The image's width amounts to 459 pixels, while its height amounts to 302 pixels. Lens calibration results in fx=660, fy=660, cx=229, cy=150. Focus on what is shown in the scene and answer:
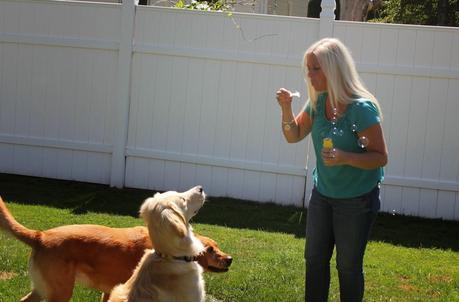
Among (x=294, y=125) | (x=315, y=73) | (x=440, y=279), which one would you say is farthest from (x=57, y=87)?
(x=315, y=73)

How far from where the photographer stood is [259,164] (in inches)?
335

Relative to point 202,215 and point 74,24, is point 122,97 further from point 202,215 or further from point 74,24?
point 202,215

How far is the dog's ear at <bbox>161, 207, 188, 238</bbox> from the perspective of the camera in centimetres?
349

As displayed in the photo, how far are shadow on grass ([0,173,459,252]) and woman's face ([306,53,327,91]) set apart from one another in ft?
11.1

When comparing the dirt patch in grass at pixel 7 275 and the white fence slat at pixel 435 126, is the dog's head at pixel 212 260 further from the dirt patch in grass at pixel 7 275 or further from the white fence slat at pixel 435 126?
the white fence slat at pixel 435 126

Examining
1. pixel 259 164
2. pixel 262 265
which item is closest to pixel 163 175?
pixel 259 164

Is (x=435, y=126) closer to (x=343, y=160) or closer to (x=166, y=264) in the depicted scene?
(x=343, y=160)

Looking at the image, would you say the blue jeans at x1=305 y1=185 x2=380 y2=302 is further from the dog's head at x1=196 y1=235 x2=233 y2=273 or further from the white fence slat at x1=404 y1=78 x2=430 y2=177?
the white fence slat at x1=404 y1=78 x2=430 y2=177

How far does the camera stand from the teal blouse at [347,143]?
12.5 ft

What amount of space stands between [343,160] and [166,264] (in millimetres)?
1154

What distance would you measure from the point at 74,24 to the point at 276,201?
11.8ft

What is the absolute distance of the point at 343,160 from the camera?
3754mm

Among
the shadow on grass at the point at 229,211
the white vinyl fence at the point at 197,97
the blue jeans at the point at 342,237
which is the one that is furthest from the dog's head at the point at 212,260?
the white vinyl fence at the point at 197,97

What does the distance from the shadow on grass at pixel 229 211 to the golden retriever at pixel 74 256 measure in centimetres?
305
